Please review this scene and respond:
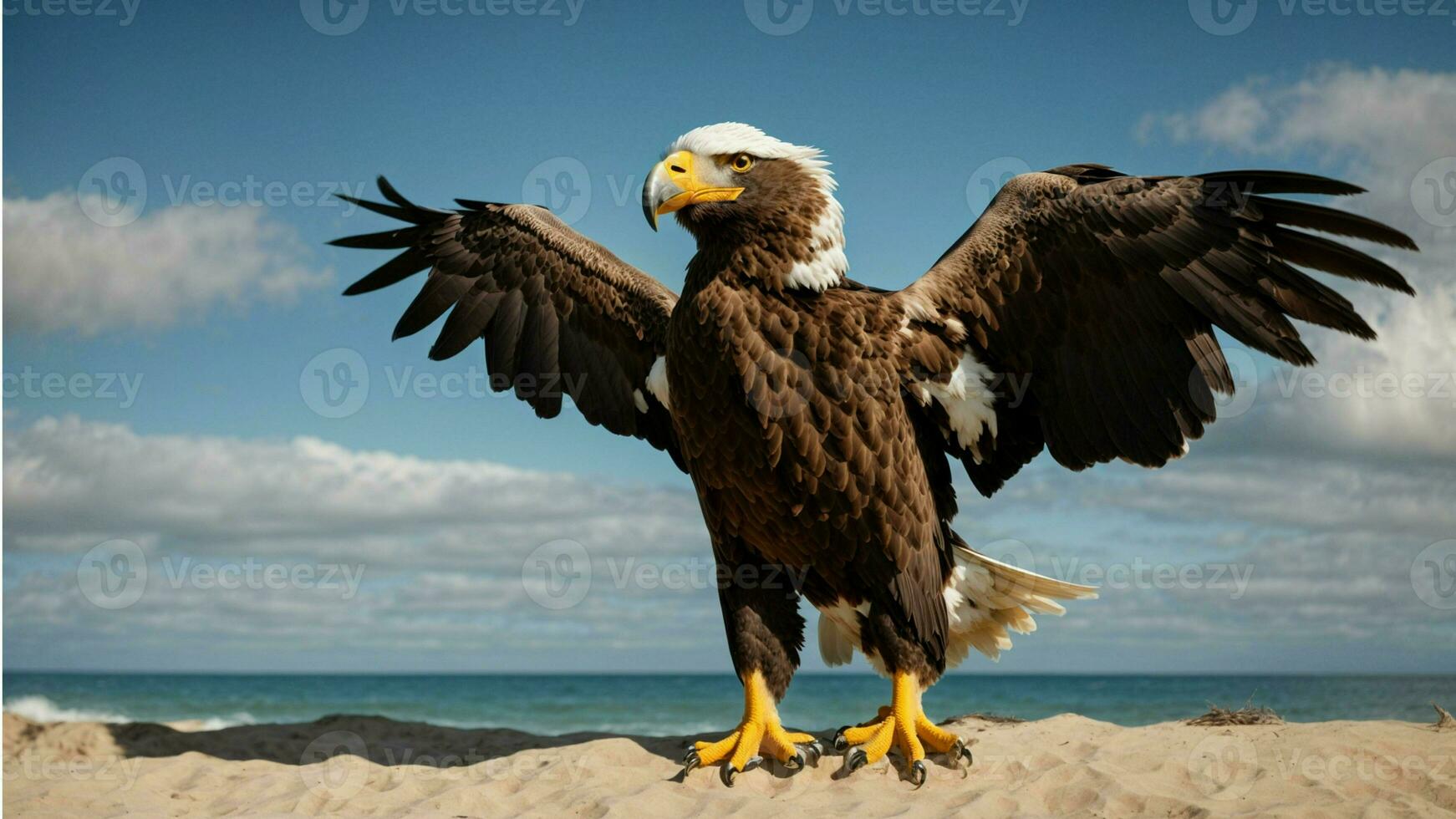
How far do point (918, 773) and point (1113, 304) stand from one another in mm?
2234

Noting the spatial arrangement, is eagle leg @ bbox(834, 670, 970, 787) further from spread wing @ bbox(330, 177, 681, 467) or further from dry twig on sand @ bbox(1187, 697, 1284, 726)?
dry twig on sand @ bbox(1187, 697, 1284, 726)

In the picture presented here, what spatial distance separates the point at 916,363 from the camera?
4781 mm

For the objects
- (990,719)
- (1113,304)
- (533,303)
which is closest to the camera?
(1113,304)

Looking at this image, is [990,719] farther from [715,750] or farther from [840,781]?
[715,750]

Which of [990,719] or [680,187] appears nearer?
[680,187]

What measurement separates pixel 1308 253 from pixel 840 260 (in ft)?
6.25

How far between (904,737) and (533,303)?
9.79 feet

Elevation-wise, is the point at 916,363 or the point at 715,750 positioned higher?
the point at 916,363

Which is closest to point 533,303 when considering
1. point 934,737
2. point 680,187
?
point 680,187

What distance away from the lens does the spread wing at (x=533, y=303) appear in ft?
18.3

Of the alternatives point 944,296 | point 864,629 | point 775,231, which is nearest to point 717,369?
point 775,231

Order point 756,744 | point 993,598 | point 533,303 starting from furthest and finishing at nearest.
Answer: point 533,303 < point 993,598 < point 756,744

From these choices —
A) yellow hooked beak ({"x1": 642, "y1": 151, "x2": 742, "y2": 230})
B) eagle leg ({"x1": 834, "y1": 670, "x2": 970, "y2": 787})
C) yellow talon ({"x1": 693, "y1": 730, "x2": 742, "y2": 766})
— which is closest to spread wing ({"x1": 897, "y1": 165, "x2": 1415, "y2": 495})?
yellow hooked beak ({"x1": 642, "y1": 151, "x2": 742, "y2": 230})

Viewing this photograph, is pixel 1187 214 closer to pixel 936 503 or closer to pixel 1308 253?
pixel 1308 253
